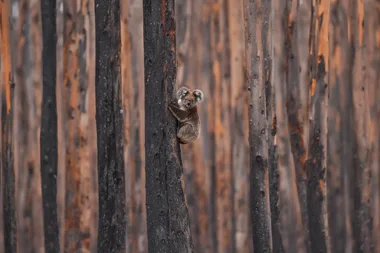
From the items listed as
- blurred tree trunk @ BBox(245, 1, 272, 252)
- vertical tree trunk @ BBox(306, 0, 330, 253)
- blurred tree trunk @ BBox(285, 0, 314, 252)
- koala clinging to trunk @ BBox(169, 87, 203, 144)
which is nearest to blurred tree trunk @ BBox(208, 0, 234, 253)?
blurred tree trunk @ BBox(245, 1, 272, 252)

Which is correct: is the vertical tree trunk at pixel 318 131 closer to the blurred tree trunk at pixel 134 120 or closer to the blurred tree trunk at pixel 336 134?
the blurred tree trunk at pixel 336 134

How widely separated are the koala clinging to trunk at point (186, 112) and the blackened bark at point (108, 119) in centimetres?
52

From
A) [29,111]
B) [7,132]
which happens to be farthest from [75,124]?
[7,132]

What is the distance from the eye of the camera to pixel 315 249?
5.70 m

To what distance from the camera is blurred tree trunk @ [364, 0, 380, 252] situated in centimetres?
578

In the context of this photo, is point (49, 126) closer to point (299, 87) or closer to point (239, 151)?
point (239, 151)

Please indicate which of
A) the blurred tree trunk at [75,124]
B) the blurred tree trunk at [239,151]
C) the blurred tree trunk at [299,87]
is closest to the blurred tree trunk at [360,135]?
the blurred tree trunk at [299,87]

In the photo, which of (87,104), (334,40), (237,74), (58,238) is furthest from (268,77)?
(58,238)

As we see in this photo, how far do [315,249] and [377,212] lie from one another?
0.52 meters

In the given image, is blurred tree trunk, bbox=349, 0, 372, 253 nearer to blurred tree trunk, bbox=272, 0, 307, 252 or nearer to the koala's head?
blurred tree trunk, bbox=272, 0, 307, 252

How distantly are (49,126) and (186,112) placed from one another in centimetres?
180

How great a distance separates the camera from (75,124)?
532 centimetres

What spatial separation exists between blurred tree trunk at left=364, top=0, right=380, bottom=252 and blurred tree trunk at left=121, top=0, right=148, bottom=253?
5.30 feet

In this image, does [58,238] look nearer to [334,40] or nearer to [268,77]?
[268,77]
